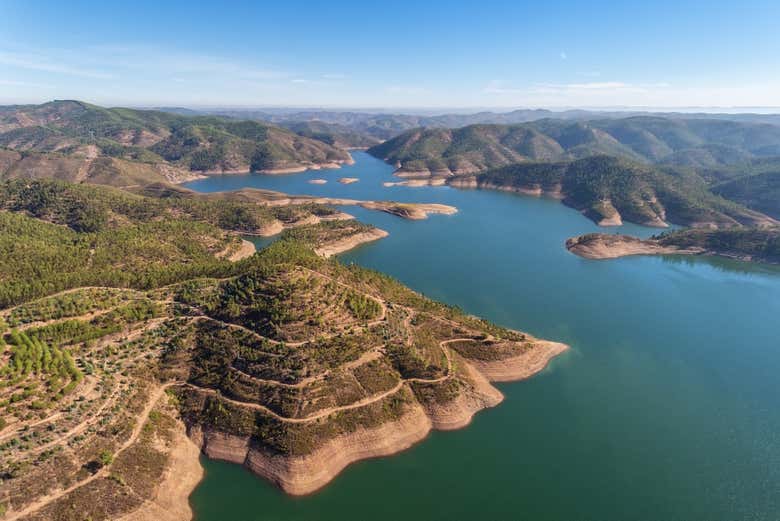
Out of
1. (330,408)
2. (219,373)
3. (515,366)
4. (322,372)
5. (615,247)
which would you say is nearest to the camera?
(330,408)

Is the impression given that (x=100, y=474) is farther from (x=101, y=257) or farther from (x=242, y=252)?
(x=242, y=252)

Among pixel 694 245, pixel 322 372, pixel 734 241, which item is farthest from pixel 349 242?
pixel 734 241

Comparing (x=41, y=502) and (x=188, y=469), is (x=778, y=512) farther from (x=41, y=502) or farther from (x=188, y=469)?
(x=41, y=502)

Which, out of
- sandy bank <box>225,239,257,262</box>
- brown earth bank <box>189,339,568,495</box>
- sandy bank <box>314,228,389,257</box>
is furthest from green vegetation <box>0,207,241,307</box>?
brown earth bank <box>189,339,568,495</box>

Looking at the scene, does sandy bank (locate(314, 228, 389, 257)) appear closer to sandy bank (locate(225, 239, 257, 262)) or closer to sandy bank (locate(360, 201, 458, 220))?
sandy bank (locate(225, 239, 257, 262))

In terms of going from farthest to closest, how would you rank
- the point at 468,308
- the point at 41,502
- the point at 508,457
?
the point at 468,308 < the point at 508,457 < the point at 41,502

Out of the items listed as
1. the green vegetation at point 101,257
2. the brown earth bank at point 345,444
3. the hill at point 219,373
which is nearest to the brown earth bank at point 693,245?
the hill at point 219,373

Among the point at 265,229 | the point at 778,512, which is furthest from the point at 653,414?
the point at 265,229
